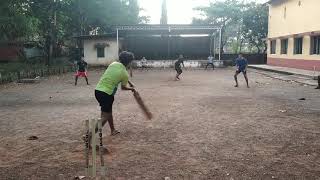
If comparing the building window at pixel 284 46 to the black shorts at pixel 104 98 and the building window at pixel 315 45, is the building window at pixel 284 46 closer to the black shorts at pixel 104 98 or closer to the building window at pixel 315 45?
the building window at pixel 315 45

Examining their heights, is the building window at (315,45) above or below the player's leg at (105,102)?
above

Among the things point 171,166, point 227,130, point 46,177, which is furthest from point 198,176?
point 227,130

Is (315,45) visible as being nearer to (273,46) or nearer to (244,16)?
(273,46)

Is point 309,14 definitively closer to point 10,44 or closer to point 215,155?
point 215,155

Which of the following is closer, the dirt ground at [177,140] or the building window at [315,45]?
the dirt ground at [177,140]

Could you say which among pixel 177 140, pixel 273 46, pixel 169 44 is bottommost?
pixel 177 140

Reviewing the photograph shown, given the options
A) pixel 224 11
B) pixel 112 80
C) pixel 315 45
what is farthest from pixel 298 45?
pixel 112 80

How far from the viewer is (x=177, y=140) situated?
753cm

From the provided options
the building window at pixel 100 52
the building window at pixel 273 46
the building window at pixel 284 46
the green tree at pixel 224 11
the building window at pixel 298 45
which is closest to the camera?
the building window at pixel 298 45

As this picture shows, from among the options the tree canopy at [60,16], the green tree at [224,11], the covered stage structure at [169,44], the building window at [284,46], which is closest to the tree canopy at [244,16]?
the green tree at [224,11]

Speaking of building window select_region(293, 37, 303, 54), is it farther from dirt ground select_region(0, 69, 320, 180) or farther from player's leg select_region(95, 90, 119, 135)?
player's leg select_region(95, 90, 119, 135)

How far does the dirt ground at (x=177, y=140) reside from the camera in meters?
5.73

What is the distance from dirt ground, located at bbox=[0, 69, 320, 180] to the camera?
18.8 feet

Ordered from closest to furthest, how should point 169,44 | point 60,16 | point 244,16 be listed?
1. point 60,16
2. point 169,44
3. point 244,16
